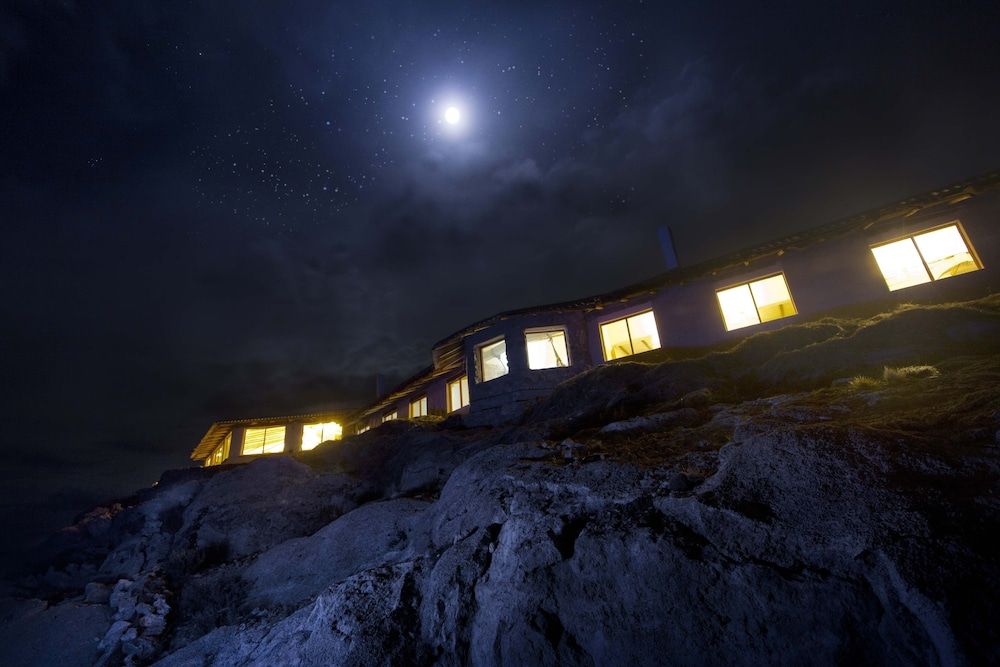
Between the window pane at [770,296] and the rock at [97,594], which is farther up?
the window pane at [770,296]

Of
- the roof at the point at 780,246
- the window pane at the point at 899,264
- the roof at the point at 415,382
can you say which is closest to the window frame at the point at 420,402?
the roof at the point at 415,382

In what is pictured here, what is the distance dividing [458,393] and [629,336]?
1017 centimetres

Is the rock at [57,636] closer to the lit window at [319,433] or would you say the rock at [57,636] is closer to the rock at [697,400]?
the rock at [697,400]

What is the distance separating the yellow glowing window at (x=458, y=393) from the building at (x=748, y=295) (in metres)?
0.39

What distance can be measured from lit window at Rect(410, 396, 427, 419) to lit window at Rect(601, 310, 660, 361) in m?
12.5

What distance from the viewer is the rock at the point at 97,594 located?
376 inches

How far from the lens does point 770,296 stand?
15.5 metres

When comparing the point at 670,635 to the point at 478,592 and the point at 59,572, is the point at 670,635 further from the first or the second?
the point at 59,572

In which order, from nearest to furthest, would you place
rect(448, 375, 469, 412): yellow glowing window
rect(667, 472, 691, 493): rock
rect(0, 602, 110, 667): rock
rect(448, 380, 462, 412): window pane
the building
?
1. rect(667, 472, 691, 493): rock
2. rect(0, 602, 110, 667): rock
3. the building
4. rect(448, 375, 469, 412): yellow glowing window
5. rect(448, 380, 462, 412): window pane

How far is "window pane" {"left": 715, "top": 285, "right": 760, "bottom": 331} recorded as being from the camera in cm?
1530

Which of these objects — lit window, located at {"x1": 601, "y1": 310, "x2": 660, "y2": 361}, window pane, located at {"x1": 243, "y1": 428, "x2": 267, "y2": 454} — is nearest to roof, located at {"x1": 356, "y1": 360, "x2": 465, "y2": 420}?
lit window, located at {"x1": 601, "y1": 310, "x2": 660, "y2": 361}

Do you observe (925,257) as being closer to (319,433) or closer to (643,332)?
(643,332)

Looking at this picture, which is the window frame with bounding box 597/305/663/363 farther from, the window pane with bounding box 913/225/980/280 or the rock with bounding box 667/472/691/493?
the rock with bounding box 667/472/691/493

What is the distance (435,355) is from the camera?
20359 mm
